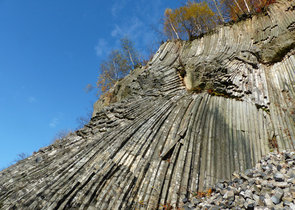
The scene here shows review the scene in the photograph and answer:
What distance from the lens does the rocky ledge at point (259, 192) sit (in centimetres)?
371

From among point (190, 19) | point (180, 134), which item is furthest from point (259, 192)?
point (190, 19)

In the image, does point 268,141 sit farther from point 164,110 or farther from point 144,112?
point 144,112

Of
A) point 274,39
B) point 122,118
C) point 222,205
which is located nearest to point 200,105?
point 122,118

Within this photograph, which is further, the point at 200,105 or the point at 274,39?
the point at 274,39

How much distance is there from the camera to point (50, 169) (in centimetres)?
639

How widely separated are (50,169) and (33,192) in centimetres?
113

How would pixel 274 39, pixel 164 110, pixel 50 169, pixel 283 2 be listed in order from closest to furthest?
pixel 50 169, pixel 164 110, pixel 274 39, pixel 283 2

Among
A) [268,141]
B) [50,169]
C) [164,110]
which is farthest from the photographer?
[164,110]

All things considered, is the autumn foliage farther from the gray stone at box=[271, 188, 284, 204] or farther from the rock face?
the gray stone at box=[271, 188, 284, 204]

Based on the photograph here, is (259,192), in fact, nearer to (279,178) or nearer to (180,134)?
(279,178)

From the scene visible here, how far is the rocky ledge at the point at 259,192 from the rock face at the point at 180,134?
15cm

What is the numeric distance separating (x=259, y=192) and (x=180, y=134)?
136 inches

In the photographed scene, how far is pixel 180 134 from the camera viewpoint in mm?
7371

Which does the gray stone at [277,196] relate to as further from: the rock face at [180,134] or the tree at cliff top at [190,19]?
the tree at cliff top at [190,19]
